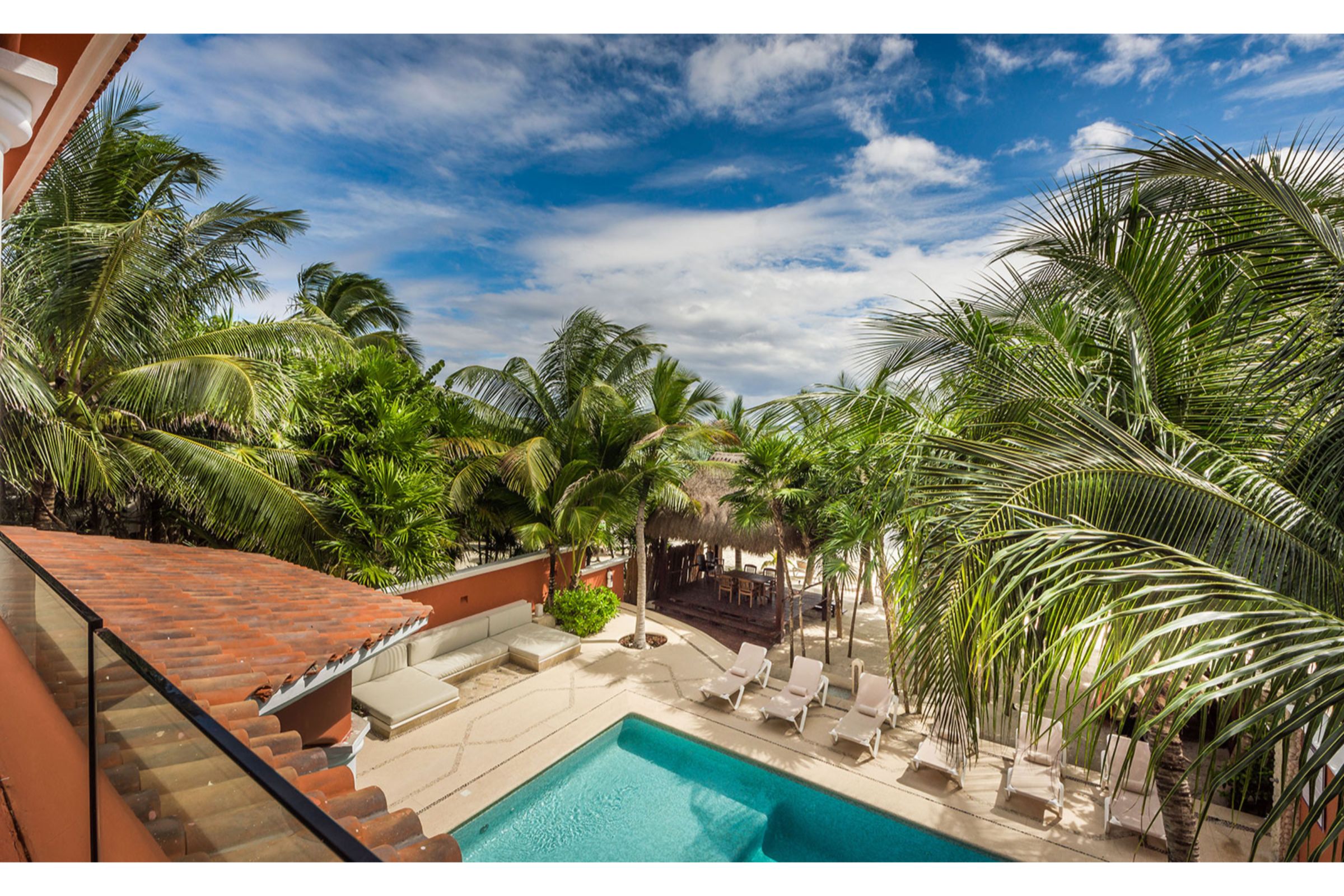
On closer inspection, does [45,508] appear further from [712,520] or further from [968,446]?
[712,520]

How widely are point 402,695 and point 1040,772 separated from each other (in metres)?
9.02

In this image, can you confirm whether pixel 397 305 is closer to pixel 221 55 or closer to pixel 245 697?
pixel 221 55

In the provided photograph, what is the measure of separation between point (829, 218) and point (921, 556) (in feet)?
60.6

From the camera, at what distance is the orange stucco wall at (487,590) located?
11195mm

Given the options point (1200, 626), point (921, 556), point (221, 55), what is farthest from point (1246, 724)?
point (221, 55)

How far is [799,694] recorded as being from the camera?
9781 millimetres

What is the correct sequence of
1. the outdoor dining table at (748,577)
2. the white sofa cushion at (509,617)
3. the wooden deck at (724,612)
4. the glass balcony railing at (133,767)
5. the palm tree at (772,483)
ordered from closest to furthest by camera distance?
the glass balcony railing at (133,767) → the palm tree at (772,483) → the white sofa cushion at (509,617) → the wooden deck at (724,612) → the outdoor dining table at (748,577)

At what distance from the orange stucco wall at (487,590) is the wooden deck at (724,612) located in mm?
2468

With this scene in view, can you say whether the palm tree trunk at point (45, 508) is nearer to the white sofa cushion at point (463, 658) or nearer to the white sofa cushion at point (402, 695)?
the white sofa cushion at point (402, 695)

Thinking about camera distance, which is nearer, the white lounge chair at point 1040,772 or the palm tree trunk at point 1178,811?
the palm tree trunk at point 1178,811

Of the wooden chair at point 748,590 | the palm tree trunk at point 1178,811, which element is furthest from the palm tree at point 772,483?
the palm tree trunk at point 1178,811

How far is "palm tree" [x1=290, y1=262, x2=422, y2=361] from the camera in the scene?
787 inches

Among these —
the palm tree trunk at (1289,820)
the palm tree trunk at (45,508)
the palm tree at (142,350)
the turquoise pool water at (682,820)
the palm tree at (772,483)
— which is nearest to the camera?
the palm tree trunk at (1289,820)

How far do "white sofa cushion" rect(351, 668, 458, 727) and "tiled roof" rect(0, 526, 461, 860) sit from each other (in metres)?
2.40
